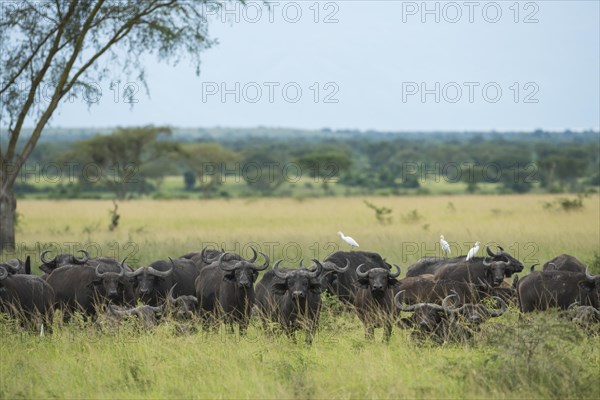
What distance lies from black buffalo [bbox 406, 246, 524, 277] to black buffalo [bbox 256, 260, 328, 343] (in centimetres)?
305

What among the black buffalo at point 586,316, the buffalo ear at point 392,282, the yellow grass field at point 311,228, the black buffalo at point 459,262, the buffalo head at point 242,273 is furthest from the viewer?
the yellow grass field at point 311,228

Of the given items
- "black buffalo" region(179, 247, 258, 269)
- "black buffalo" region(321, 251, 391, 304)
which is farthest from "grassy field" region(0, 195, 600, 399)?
"black buffalo" region(179, 247, 258, 269)

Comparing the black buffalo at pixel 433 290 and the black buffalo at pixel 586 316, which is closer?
the black buffalo at pixel 586 316

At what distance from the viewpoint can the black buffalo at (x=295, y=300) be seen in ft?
39.9

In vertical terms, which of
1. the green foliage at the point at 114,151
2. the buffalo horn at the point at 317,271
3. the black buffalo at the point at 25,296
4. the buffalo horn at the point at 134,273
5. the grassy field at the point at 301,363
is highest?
the green foliage at the point at 114,151

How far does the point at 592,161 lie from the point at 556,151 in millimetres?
3313

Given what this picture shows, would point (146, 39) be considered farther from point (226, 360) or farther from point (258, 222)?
point (226, 360)

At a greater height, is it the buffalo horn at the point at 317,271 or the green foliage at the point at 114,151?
the green foliage at the point at 114,151

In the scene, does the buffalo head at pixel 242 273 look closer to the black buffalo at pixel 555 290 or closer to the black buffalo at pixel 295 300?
the black buffalo at pixel 295 300

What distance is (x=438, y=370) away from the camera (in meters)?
10.1

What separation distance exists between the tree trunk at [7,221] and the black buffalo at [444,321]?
47.5 feet

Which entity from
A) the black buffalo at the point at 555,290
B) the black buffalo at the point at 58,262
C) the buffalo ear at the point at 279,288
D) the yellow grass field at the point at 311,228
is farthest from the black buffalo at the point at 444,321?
the yellow grass field at the point at 311,228

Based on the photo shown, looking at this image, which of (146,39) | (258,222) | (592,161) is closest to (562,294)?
(146,39)

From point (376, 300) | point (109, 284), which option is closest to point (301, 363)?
point (376, 300)
